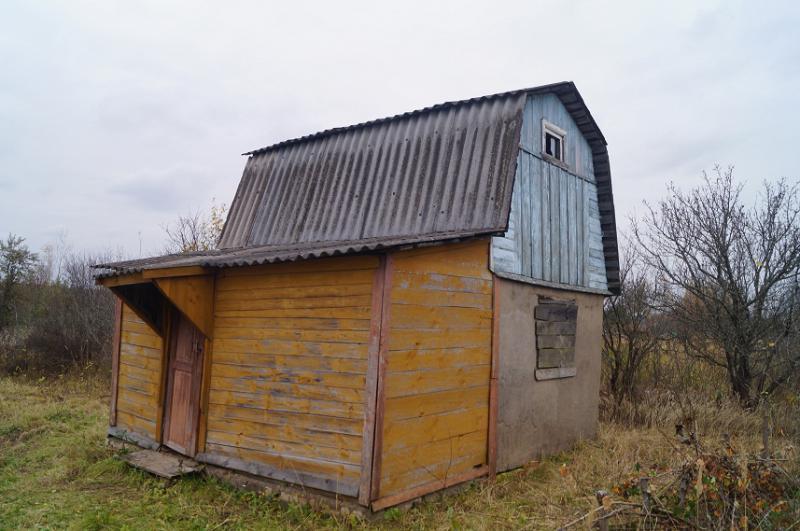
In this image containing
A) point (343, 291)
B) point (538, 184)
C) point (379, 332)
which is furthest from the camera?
point (538, 184)

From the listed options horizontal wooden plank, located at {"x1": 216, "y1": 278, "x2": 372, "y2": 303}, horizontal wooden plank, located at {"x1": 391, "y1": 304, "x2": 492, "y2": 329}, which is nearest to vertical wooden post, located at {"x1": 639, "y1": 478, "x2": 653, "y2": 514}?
horizontal wooden plank, located at {"x1": 391, "y1": 304, "x2": 492, "y2": 329}

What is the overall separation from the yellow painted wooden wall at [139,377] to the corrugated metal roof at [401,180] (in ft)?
6.73

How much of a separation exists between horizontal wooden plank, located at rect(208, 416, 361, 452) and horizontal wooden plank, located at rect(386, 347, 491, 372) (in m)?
0.87

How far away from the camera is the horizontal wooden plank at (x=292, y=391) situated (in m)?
5.85

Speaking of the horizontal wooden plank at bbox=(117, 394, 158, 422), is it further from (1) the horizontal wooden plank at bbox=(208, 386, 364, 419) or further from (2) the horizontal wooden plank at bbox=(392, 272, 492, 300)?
(2) the horizontal wooden plank at bbox=(392, 272, 492, 300)

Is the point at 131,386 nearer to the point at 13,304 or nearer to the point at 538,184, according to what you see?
the point at 538,184

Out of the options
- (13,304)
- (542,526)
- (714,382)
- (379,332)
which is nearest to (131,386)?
(379,332)

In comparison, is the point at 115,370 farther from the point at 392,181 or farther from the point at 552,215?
the point at 552,215

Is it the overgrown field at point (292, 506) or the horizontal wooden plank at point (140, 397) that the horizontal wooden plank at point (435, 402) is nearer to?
the overgrown field at point (292, 506)

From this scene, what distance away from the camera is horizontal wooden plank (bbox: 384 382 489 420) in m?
5.77

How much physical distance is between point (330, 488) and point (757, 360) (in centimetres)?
983

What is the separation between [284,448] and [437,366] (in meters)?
1.97

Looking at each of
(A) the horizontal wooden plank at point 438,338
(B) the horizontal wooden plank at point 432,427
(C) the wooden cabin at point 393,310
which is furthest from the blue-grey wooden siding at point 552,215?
(B) the horizontal wooden plank at point 432,427

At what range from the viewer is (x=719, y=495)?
14.8ft
